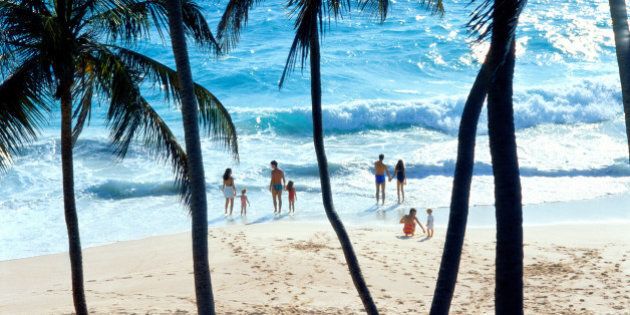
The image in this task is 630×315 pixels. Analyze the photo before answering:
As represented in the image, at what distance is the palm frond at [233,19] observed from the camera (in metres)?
8.73

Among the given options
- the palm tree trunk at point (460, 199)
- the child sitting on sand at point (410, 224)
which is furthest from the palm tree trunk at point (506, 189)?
the child sitting on sand at point (410, 224)

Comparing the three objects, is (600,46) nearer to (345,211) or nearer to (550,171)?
(550,171)

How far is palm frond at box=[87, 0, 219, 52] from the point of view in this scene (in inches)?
360

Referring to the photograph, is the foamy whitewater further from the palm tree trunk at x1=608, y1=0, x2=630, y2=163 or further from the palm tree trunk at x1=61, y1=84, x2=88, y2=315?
the palm tree trunk at x1=608, y1=0, x2=630, y2=163

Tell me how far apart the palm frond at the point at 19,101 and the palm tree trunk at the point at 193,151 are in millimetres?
1930

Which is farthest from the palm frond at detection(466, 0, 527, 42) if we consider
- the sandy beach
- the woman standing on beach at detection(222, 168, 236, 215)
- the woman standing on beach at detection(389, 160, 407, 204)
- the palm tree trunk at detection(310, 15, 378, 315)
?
the woman standing on beach at detection(389, 160, 407, 204)

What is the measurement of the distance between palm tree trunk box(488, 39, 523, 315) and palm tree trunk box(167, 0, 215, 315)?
7.61 ft

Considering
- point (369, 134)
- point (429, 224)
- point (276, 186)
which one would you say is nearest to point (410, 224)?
point (429, 224)

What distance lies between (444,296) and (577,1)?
47987mm

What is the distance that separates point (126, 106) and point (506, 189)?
161 inches

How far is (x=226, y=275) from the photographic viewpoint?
14.3 m

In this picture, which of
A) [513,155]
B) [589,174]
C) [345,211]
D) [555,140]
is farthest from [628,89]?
[555,140]

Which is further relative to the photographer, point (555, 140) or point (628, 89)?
point (555, 140)

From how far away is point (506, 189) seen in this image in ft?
21.7
